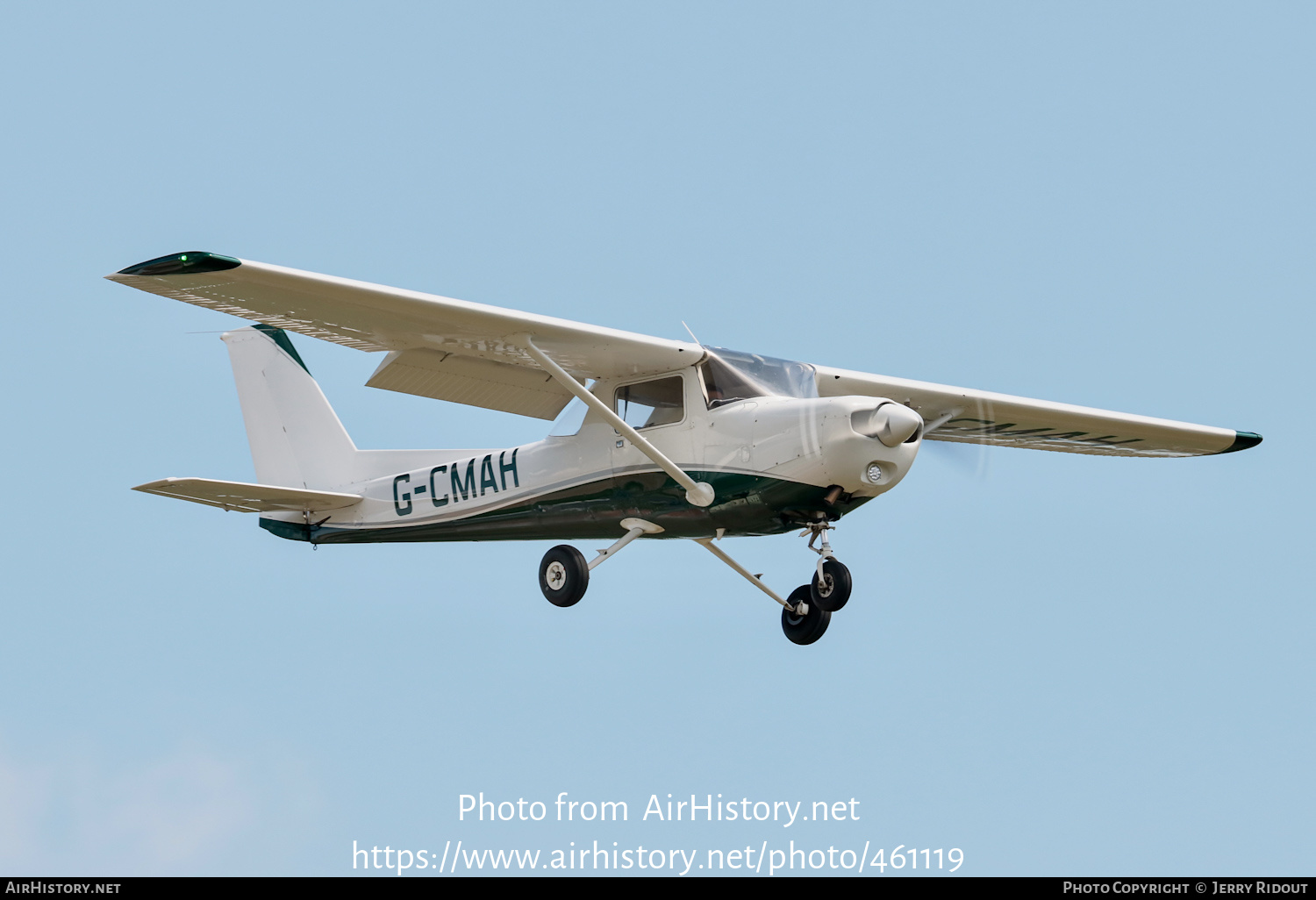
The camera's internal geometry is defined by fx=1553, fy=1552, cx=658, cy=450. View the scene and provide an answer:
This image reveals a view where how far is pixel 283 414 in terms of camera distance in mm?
18938

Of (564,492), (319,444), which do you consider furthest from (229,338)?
(564,492)

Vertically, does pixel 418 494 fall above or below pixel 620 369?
below

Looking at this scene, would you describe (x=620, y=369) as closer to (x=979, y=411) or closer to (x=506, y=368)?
(x=506, y=368)

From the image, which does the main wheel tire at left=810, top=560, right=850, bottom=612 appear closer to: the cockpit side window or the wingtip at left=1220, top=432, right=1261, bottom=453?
the cockpit side window

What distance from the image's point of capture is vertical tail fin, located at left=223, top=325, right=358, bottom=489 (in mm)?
18375

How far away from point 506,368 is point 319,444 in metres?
3.92

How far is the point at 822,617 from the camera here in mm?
14875

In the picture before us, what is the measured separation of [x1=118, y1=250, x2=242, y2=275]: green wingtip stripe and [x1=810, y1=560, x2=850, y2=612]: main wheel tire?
5907 mm

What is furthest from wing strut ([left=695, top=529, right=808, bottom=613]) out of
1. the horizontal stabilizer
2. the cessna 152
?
the horizontal stabilizer

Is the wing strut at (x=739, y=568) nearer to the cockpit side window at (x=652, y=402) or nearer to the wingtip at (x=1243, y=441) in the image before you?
the cockpit side window at (x=652, y=402)

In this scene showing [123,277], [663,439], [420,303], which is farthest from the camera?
[663,439]

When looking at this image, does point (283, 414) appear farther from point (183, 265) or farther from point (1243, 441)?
point (1243, 441)

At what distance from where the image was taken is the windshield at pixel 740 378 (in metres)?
14.3

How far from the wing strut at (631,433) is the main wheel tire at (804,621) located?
1579 mm
